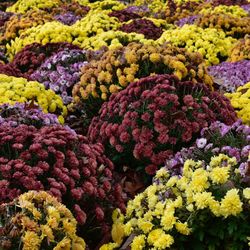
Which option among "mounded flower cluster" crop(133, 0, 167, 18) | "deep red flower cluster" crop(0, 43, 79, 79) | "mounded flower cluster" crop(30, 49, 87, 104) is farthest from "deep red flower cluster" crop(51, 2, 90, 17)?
"mounded flower cluster" crop(30, 49, 87, 104)

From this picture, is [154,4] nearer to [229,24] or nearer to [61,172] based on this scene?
[229,24]

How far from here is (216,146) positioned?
4734mm

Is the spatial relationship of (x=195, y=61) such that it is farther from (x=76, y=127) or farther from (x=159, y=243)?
(x=159, y=243)

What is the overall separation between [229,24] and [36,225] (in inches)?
328

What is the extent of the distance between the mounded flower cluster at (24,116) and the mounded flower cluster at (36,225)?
152 centimetres

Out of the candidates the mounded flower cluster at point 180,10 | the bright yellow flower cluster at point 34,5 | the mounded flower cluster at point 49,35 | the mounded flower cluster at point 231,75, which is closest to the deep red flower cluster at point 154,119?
the mounded flower cluster at point 231,75

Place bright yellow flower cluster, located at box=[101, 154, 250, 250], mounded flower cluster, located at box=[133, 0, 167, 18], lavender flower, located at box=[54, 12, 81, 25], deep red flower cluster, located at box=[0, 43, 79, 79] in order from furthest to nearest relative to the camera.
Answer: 1. mounded flower cluster, located at box=[133, 0, 167, 18]
2. lavender flower, located at box=[54, 12, 81, 25]
3. deep red flower cluster, located at box=[0, 43, 79, 79]
4. bright yellow flower cluster, located at box=[101, 154, 250, 250]

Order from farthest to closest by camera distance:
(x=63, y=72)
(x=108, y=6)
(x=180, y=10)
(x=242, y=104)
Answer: (x=108, y=6), (x=180, y=10), (x=63, y=72), (x=242, y=104)

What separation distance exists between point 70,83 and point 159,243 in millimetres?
4116

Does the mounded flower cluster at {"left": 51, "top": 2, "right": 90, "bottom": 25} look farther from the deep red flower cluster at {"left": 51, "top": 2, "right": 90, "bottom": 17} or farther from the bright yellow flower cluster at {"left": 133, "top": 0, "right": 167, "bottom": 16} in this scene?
the bright yellow flower cluster at {"left": 133, "top": 0, "right": 167, "bottom": 16}

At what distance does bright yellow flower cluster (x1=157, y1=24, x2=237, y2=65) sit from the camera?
925cm

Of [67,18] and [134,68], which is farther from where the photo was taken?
[67,18]

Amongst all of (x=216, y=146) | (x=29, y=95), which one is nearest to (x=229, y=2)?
(x=29, y=95)

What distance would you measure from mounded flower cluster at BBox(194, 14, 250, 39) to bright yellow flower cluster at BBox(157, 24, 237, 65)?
108 cm
